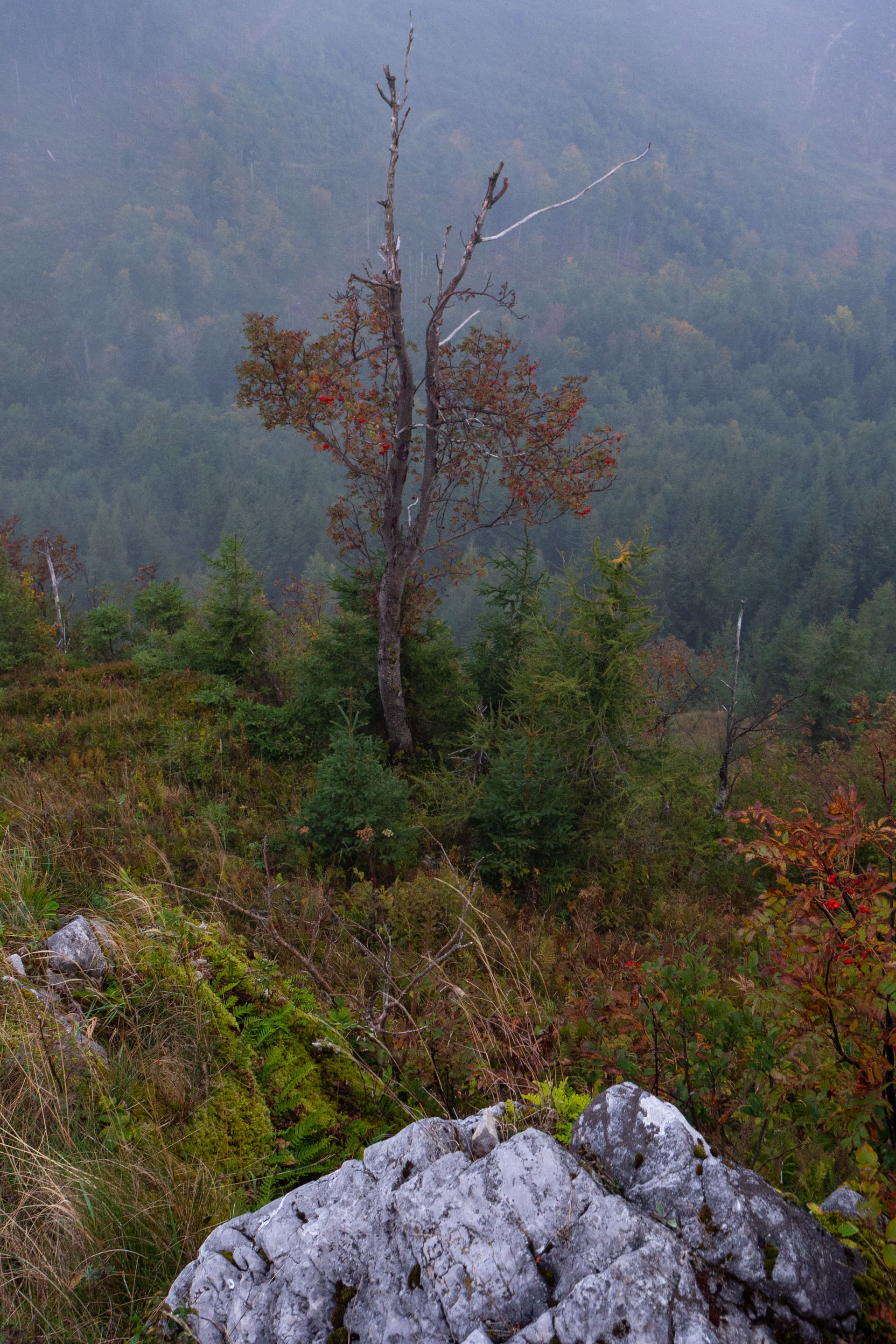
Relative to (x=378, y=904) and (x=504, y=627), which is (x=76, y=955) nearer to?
(x=378, y=904)

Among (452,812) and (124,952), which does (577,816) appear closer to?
(452,812)

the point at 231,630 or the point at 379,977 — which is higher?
the point at 231,630

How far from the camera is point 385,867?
6.58 meters

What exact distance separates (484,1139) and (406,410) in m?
7.70

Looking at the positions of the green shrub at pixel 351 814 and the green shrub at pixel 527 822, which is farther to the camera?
the green shrub at pixel 527 822

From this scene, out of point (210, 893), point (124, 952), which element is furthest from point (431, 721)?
point (124, 952)

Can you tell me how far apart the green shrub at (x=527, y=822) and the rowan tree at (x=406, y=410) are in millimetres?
2461

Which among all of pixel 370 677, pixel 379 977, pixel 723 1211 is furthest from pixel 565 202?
pixel 723 1211

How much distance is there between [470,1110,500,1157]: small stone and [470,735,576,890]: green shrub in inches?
202

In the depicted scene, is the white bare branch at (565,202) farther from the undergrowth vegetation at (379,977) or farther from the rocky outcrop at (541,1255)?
the rocky outcrop at (541,1255)

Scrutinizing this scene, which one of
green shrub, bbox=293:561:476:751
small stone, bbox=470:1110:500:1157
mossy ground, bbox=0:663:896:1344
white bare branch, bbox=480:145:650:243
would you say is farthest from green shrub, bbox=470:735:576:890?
small stone, bbox=470:1110:500:1157

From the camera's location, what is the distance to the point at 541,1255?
1.65 meters

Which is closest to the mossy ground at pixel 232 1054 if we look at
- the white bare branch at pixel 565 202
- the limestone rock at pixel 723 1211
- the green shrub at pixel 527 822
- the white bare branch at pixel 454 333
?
the limestone rock at pixel 723 1211

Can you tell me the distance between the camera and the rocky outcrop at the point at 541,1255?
151 cm
